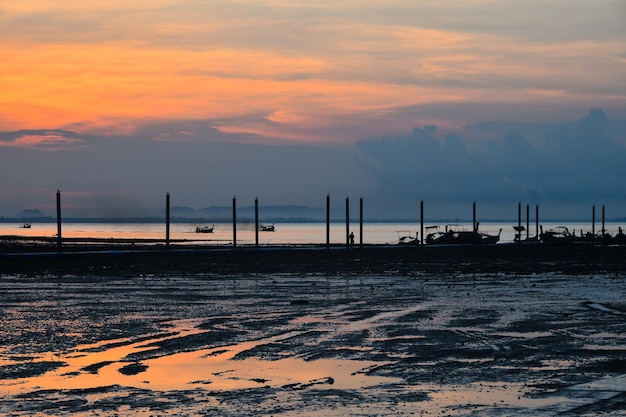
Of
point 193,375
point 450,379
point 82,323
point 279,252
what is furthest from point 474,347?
point 279,252

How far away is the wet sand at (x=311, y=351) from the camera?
451 inches

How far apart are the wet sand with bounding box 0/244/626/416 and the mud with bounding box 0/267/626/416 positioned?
0.03 m

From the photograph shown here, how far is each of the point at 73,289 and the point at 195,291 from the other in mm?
3952

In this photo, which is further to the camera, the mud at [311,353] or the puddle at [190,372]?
the puddle at [190,372]

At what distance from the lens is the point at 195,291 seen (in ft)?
103

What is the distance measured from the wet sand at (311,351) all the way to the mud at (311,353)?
0.03 m

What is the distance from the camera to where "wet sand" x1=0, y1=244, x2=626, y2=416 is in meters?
11.5

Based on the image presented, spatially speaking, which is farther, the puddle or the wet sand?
the puddle

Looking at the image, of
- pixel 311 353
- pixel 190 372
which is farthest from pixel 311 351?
pixel 190 372

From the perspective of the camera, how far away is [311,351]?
15836 millimetres

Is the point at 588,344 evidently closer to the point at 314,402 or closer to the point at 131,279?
the point at 314,402

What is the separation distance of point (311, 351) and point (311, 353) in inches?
8.9

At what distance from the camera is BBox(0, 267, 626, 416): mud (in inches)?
449

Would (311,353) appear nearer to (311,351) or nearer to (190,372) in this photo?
(311,351)
